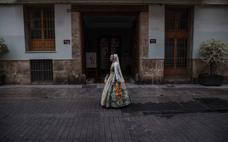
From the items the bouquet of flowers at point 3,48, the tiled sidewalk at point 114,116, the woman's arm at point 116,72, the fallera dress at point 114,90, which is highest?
the bouquet of flowers at point 3,48

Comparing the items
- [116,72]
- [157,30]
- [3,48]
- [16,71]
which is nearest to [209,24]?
[157,30]

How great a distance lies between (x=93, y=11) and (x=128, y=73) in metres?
5.62

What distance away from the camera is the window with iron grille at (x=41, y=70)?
11094 millimetres

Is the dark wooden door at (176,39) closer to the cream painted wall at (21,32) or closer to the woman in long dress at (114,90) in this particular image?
the cream painted wall at (21,32)

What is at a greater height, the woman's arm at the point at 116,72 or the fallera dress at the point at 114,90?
the woman's arm at the point at 116,72

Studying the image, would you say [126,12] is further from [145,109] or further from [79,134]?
[79,134]

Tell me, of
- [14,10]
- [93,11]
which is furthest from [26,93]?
[93,11]

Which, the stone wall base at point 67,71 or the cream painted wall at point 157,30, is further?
the stone wall base at point 67,71

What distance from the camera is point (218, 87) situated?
10.4 m

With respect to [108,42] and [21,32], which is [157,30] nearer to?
[108,42]

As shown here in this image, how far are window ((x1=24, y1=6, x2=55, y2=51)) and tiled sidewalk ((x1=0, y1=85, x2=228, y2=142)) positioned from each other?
103 inches

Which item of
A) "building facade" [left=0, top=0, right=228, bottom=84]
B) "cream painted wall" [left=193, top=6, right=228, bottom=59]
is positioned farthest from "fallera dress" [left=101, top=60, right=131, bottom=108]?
"cream painted wall" [left=193, top=6, right=228, bottom=59]

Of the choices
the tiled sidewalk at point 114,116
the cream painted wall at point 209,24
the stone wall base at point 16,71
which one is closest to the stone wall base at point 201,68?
the cream painted wall at point 209,24

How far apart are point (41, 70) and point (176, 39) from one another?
7.01 metres
